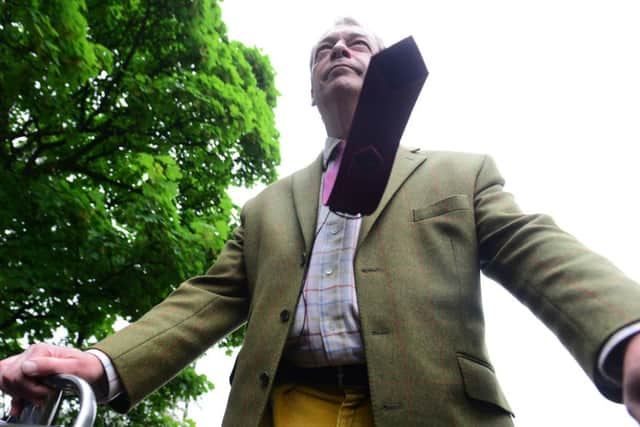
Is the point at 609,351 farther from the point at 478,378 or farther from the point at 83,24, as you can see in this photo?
the point at 83,24

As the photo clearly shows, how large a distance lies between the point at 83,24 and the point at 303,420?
3.91 metres

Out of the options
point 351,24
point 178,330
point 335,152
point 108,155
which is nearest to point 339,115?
point 335,152

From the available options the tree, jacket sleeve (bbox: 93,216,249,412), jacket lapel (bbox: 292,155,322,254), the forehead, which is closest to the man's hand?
jacket sleeve (bbox: 93,216,249,412)

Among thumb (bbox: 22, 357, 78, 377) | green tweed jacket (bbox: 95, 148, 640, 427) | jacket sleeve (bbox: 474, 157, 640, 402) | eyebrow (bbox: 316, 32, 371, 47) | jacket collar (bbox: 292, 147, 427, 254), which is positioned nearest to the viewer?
jacket sleeve (bbox: 474, 157, 640, 402)

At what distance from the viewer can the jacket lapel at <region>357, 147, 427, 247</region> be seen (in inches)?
66.1

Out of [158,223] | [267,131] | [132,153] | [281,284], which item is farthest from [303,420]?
[267,131]

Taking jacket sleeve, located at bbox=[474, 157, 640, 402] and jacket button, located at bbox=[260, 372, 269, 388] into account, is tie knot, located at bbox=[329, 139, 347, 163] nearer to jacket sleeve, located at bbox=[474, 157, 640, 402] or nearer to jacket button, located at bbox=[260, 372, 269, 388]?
jacket sleeve, located at bbox=[474, 157, 640, 402]

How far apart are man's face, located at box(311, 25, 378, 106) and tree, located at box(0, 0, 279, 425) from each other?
282 centimetres

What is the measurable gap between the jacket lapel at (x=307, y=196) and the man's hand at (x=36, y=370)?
2.36 ft

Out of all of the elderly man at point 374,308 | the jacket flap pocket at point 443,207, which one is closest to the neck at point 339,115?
the elderly man at point 374,308

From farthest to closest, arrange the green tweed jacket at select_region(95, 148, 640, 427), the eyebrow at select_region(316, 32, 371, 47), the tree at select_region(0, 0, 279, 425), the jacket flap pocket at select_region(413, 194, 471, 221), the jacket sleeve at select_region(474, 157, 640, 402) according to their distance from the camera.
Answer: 1. the tree at select_region(0, 0, 279, 425)
2. the eyebrow at select_region(316, 32, 371, 47)
3. the jacket flap pocket at select_region(413, 194, 471, 221)
4. the green tweed jacket at select_region(95, 148, 640, 427)
5. the jacket sleeve at select_region(474, 157, 640, 402)

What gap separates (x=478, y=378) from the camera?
136 centimetres

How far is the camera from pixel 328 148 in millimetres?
2086

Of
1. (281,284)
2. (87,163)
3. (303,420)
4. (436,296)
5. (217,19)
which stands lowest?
(87,163)
